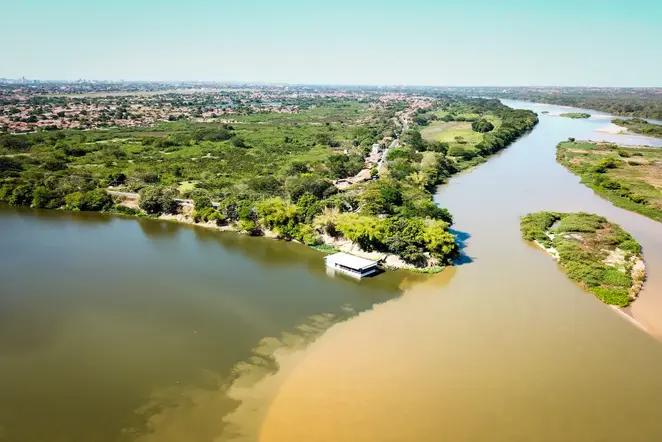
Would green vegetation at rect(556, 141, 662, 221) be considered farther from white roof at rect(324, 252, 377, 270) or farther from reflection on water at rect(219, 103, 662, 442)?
white roof at rect(324, 252, 377, 270)

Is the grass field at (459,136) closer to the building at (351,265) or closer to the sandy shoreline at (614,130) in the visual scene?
the sandy shoreline at (614,130)

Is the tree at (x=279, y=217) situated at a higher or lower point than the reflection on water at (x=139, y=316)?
higher

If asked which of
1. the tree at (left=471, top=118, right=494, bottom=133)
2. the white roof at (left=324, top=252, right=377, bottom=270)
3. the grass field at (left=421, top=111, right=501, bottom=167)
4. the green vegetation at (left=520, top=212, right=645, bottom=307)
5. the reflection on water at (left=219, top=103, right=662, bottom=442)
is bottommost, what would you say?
the reflection on water at (left=219, top=103, right=662, bottom=442)

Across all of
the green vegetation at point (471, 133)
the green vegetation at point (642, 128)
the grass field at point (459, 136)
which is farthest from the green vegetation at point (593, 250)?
the green vegetation at point (642, 128)

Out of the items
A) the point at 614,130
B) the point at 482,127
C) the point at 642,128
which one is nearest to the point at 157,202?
the point at 482,127

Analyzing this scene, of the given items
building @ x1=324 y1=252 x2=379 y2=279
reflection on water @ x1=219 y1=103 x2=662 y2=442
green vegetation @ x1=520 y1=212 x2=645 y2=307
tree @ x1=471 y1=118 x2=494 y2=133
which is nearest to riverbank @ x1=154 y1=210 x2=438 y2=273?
building @ x1=324 y1=252 x2=379 y2=279

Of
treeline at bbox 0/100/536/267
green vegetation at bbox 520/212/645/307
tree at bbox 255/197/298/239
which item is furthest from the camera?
tree at bbox 255/197/298/239

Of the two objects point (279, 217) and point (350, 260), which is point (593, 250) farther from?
point (279, 217)
